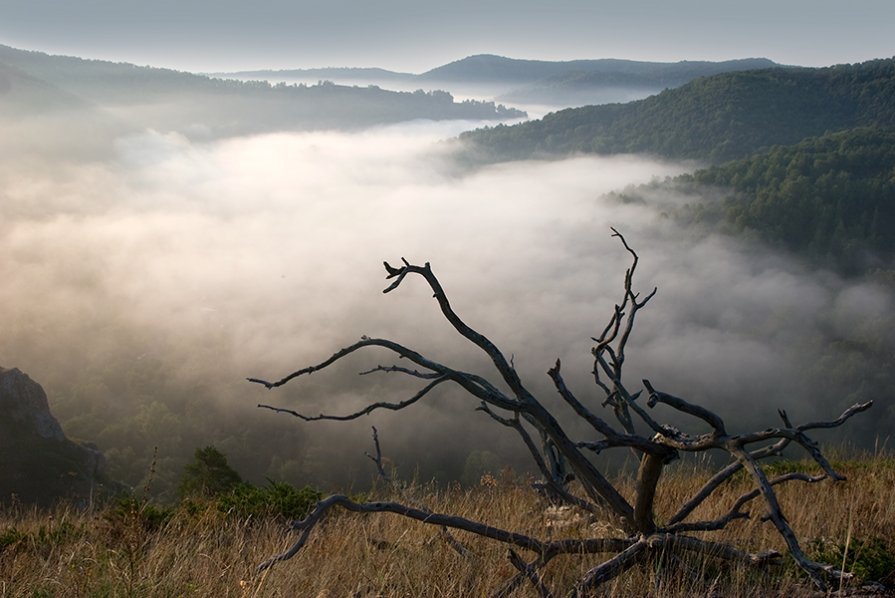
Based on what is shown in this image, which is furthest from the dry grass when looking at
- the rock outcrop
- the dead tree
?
the rock outcrop

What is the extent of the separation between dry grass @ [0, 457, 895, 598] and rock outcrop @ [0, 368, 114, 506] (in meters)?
65.1

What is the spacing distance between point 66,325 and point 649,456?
171m

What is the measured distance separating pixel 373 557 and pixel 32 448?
257 ft

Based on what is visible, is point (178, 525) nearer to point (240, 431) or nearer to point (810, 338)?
point (240, 431)

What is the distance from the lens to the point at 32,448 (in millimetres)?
71438

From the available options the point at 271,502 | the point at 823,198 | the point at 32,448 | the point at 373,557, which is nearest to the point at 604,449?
the point at 373,557

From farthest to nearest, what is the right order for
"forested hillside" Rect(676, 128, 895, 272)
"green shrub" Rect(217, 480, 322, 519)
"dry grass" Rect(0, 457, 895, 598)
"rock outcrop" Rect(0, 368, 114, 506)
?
"forested hillside" Rect(676, 128, 895, 272), "rock outcrop" Rect(0, 368, 114, 506), "green shrub" Rect(217, 480, 322, 519), "dry grass" Rect(0, 457, 895, 598)

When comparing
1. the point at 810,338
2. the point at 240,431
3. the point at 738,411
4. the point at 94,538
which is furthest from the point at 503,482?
the point at 810,338

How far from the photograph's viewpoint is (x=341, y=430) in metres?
104

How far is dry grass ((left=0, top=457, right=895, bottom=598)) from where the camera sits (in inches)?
133

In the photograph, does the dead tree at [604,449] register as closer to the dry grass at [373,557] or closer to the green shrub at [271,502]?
the dry grass at [373,557]

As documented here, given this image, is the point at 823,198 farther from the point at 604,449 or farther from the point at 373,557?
Result: the point at 604,449

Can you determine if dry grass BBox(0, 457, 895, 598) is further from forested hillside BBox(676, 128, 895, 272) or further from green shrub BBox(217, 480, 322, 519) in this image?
forested hillside BBox(676, 128, 895, 272)

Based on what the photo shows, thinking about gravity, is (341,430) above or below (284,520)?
below
